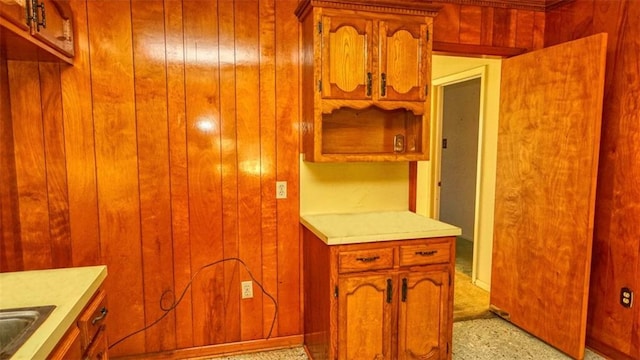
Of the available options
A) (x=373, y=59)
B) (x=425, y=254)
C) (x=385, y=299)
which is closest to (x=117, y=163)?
(x=373, y=59)

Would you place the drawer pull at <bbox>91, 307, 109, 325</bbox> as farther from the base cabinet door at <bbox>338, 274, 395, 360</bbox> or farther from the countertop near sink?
the base cabinet door at <bbox>338, 274, 395, 360</bbox>

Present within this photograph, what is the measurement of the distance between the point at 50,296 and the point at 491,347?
2.54 metres

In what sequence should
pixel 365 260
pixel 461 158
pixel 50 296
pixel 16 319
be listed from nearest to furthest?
pixel 16 319 < pixel 50 296 < pixel 365 260 < pixel 461 158

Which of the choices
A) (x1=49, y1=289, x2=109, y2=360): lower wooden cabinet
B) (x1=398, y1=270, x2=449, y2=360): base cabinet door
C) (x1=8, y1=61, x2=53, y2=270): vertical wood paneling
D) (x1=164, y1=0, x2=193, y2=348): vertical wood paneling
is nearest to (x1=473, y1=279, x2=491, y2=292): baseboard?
(x1=398, y1=270, x2=449, y2=360): base cabinet door

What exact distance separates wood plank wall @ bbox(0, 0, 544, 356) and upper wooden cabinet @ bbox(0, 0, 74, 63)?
0.13 metres

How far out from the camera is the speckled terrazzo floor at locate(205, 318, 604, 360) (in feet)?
8.15

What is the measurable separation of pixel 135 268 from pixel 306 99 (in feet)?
4.86

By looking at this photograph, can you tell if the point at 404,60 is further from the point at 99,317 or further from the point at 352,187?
the point at 99,317

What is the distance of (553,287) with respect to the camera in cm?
255

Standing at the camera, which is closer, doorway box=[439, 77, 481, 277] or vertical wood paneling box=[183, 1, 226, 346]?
vertical wood paneling box=[183, 1, 226, 346]

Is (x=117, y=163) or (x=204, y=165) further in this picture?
(x=204, y=165)

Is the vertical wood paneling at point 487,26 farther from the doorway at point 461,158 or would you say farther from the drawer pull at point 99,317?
the drawer pull at point 99,317

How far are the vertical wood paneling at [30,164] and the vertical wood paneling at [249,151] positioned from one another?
109cm

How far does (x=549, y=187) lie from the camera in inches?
101
